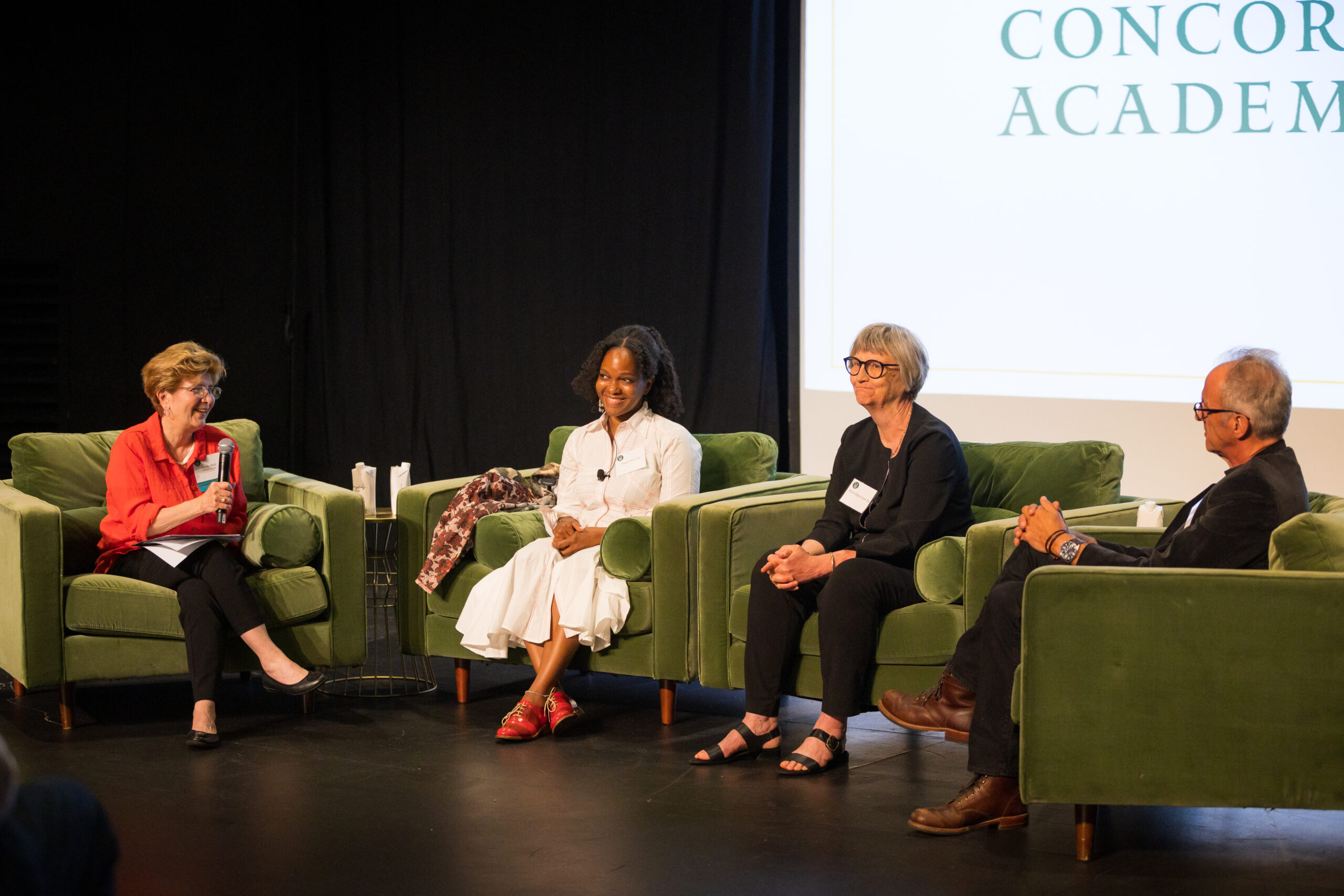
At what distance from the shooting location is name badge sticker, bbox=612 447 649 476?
3943 mm

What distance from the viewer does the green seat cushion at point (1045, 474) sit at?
377 centimetres

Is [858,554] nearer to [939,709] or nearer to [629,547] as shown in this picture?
[939,709]

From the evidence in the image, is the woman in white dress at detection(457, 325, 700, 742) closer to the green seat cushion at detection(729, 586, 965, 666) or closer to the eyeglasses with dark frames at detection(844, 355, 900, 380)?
the eyeglasses with dark frames at detection(844, 355, 900, 380)

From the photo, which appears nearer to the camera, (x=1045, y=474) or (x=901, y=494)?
(x=901, y=494)

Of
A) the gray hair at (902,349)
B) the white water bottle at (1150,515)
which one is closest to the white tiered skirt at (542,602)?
the gray hair at (902,349)

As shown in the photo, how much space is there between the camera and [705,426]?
5.53m

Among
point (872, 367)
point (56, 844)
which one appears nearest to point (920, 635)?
point (872, 367)

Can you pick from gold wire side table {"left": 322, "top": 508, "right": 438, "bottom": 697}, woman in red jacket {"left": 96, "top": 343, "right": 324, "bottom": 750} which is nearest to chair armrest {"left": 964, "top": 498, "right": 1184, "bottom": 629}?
gold wire side table {"left": 322, "top": 508, "right": 438, "bottom": 697}

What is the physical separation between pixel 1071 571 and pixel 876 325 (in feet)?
3.86

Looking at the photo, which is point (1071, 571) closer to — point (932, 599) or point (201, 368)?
point (932, 599)

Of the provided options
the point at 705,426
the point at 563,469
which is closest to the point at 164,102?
the point at 705,426

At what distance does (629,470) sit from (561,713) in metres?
0.73

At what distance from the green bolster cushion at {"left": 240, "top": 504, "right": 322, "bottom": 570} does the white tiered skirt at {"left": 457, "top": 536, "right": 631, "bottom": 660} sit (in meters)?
0.50

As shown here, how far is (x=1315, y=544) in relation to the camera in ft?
8.35
